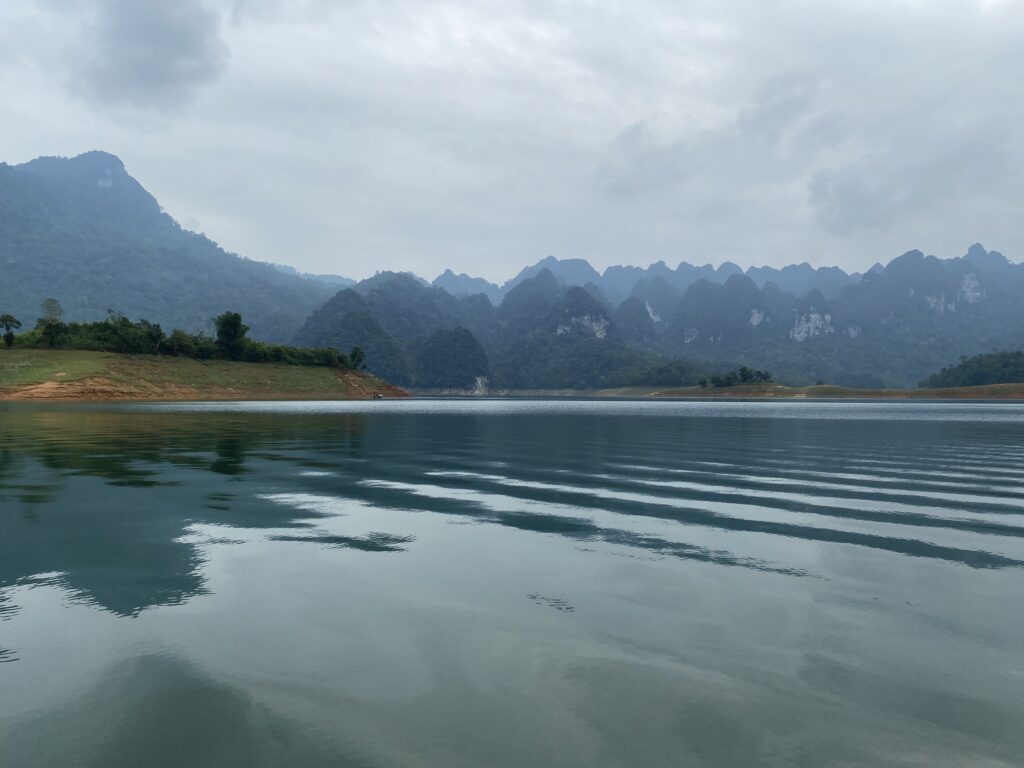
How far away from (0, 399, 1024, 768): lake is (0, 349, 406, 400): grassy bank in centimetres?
9822

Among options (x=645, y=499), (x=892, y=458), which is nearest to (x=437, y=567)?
(x=645, y=499)

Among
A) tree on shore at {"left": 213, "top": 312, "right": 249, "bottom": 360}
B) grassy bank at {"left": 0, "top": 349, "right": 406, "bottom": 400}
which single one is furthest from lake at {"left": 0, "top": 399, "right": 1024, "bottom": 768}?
tree on shore at {"left": 213, "top": 312, "right": 249, "bottom": 360}

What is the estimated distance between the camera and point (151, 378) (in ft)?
368

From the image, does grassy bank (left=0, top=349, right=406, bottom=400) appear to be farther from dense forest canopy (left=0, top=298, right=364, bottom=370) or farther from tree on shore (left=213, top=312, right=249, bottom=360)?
tree on shore (left=213, top=312, right=249, bottom=360)

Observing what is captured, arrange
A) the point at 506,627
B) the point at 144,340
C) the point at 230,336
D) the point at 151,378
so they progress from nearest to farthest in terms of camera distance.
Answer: the point at 506,627
the point at 151,378
the point at 144,340
the point at 230,336

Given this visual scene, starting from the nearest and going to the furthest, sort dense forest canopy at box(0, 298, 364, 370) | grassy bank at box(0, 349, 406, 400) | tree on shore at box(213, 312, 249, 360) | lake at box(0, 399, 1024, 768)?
lake at box(0, 399, 1024, 768), grassy bank at box(0, 349, 406, 400), dense forest canopy at box(0, 298, 364, 370), tree on shore at box(213, 312, 249, 360)

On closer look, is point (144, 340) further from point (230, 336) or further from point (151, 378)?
point (230, 336)

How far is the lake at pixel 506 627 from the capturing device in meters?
5.26

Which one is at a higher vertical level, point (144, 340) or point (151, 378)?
point (144, 340)

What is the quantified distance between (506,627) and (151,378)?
123142 mm

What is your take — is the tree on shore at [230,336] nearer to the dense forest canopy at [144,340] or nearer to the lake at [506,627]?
the dense forest canopy at [144,340]

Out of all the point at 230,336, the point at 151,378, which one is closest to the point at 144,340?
the point at 151,378

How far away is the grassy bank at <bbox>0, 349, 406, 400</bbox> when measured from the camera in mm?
97500

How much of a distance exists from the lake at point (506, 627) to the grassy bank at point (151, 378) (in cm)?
9822
